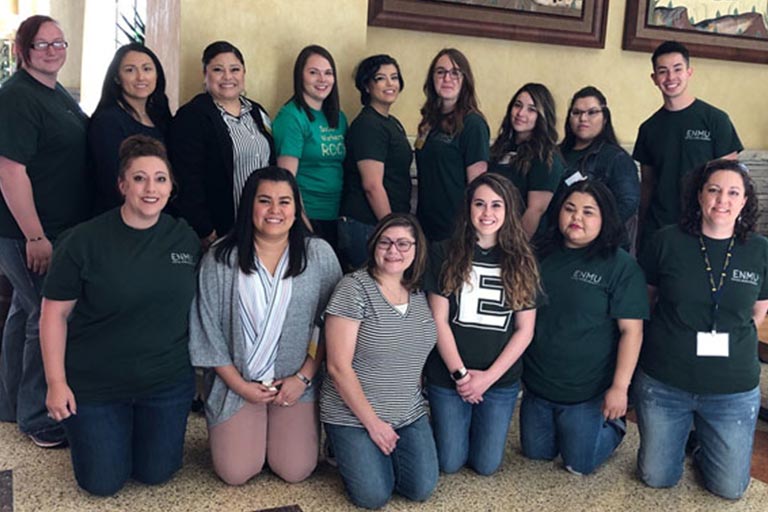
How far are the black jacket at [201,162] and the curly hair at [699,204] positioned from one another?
149 centimetres

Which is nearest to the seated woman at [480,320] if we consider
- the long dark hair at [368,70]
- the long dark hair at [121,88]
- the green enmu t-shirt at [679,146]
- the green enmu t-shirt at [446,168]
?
the green enmu t-shirt at [446,168]

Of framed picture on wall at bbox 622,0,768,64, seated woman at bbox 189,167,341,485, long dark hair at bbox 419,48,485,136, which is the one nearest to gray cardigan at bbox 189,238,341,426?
seated woman at bbox 189,167,341,485

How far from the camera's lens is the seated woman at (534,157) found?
2.89 meters

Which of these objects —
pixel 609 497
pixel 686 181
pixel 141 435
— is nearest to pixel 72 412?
pixel 141 435

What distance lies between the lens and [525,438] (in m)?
2.69

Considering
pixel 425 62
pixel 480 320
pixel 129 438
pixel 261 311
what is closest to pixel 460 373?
pixel 480 320

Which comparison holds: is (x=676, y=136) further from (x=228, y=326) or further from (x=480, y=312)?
Result: (x=228, y=326)

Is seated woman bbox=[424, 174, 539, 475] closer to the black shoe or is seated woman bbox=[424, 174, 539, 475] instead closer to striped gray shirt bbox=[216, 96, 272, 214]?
striped gray shirt bbox=[216, 96, 272, 214]

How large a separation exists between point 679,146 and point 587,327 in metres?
0.99

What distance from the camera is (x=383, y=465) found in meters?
2.32

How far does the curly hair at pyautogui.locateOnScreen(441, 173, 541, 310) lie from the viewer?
249 cm

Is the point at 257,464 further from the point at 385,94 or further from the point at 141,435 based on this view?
the point at 385,94

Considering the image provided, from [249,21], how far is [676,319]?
186cm

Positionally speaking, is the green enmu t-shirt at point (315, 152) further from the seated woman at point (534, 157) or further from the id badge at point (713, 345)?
the id badge at point (713, 345)
